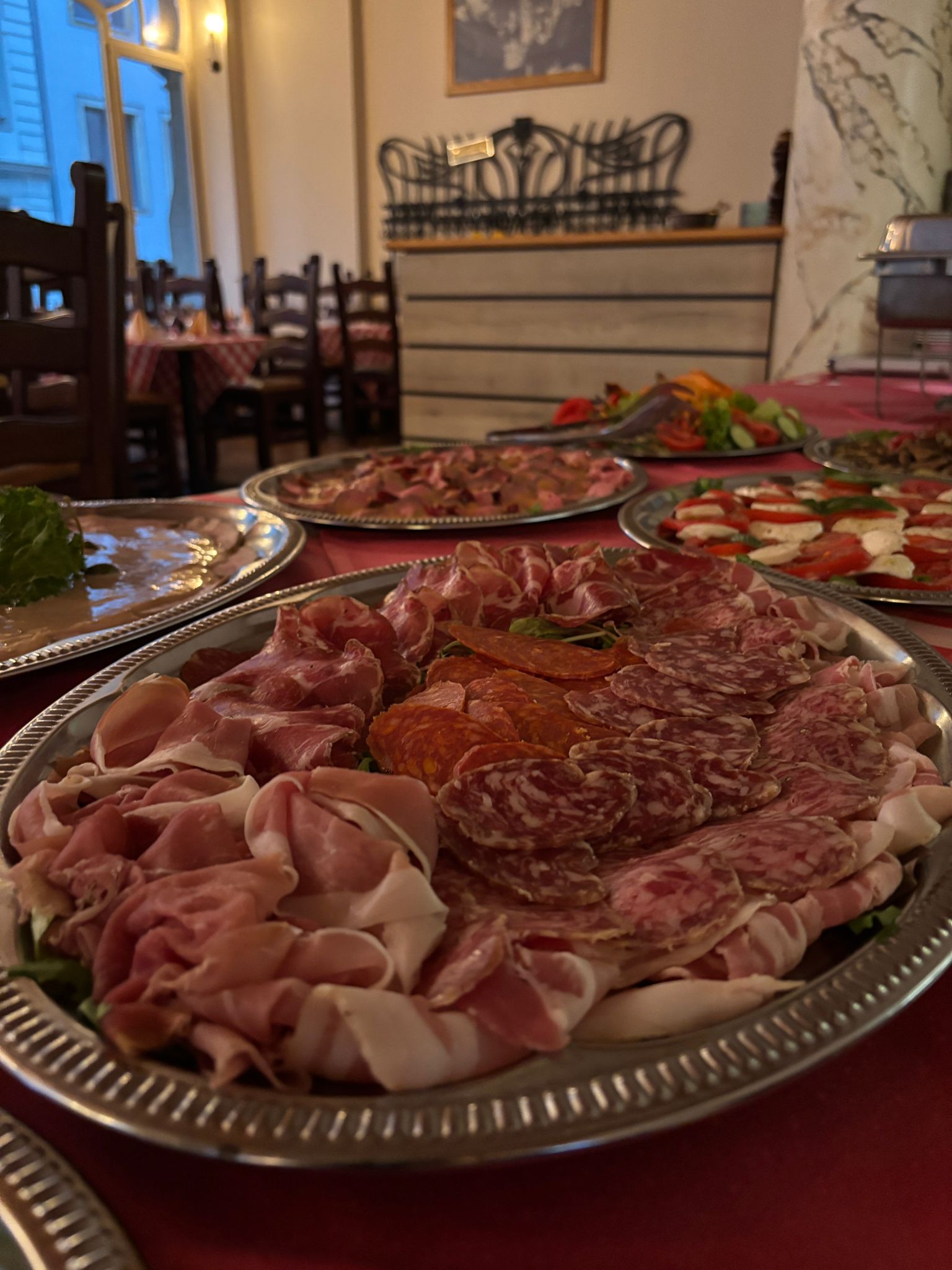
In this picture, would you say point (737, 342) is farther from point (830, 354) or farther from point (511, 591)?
point (511, 591)

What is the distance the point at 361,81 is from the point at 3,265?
6927 millimetres

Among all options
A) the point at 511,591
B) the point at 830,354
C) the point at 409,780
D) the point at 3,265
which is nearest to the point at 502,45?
the point at 830,354

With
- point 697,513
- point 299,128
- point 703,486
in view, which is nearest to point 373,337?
point 299,128

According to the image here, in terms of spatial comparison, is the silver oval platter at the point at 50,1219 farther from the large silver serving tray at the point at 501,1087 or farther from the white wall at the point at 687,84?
the white wall at the point at 687,84

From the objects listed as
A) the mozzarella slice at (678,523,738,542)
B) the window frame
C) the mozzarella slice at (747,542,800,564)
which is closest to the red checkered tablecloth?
the window frame

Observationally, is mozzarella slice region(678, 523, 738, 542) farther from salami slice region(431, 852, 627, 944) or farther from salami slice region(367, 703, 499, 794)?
salami slice region(431, 852, 627, 944)

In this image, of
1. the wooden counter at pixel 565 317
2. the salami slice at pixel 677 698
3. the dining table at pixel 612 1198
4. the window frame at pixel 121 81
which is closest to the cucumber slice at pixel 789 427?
the salami slice at pixel 677 698

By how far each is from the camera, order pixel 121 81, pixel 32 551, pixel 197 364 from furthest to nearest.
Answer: pixel 121 81, pixel 197 364, pixel 32 551

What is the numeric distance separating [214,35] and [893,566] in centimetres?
893

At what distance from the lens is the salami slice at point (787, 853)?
515 mm

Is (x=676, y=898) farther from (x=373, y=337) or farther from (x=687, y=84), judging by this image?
(x=687, y=84)

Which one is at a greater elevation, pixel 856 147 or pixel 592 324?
pixel 856 147

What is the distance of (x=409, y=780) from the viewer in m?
0.53

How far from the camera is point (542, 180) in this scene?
7.19m
